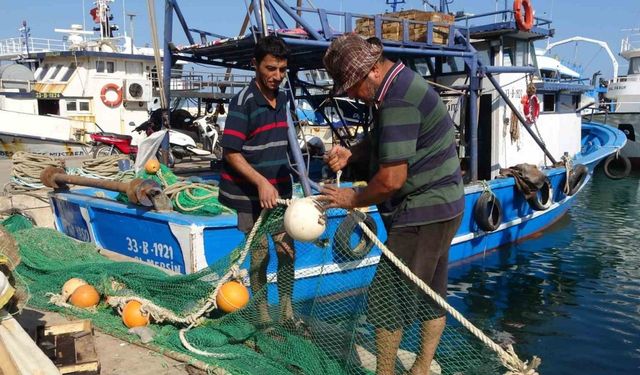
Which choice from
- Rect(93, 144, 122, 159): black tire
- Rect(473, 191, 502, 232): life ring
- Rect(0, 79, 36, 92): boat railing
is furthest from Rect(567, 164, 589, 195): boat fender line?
Rect(0, 79, 36, 92): boat railing

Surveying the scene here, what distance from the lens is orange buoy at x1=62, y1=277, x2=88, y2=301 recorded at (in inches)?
182

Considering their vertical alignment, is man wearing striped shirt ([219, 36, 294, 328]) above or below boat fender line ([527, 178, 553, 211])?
above

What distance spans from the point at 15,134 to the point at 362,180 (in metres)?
14.6

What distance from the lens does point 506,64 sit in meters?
9.75

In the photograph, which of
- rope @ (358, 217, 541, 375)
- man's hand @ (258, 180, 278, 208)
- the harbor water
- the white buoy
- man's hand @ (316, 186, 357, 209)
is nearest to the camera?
rope @ (358, 217, 541, 375)

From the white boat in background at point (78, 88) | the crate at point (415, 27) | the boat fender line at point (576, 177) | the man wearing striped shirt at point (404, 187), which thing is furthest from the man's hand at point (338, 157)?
the white boat in background at point (78, 88)

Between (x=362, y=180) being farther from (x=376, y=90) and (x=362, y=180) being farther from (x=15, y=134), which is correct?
(x=15, y=134)

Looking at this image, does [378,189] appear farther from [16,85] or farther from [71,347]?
[16,85]

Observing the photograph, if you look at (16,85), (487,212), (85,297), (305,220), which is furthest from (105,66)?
(305,220)

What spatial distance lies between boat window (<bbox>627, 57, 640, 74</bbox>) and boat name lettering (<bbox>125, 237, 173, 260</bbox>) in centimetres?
2635

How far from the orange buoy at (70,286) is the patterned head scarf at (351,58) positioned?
305cm

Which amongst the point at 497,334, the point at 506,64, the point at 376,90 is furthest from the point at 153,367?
the point at 506,64

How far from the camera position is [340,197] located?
9.71ft

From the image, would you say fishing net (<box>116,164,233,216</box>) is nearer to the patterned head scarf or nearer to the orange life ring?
the patterned head scarf
